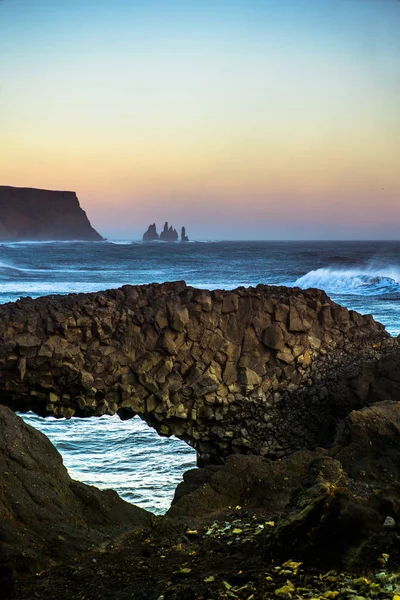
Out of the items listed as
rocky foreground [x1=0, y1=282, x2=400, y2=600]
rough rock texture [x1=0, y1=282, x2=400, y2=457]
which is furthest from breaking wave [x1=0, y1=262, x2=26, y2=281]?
rocky foreground [x1=0, y1=282, x2=400, y2=600]

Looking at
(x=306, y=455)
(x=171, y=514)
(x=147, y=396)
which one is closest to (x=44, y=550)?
(x=171, y=514)

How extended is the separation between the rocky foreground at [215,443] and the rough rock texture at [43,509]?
1 cm

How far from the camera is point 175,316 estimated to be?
9055 mm

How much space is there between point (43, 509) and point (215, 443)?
3.80 m

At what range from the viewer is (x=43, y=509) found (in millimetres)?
5527

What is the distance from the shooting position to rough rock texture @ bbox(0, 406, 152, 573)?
5094 millimetres

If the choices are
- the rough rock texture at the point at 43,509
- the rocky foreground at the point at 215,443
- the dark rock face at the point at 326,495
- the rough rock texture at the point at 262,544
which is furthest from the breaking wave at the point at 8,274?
the rough rock texture at the point at 262,544

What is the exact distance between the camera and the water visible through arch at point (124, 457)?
8.58 m

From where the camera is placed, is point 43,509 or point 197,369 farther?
point 197,369

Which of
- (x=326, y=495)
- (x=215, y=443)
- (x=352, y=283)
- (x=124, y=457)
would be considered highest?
(x=352, y=283)

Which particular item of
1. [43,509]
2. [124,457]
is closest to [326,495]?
[43,509]

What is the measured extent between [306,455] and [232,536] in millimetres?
1687

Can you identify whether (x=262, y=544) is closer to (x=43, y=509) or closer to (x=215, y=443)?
(x=43, y=509)

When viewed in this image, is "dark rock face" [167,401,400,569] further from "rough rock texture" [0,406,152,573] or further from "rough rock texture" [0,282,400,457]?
"rough rock texture" [0,282,400,457]
